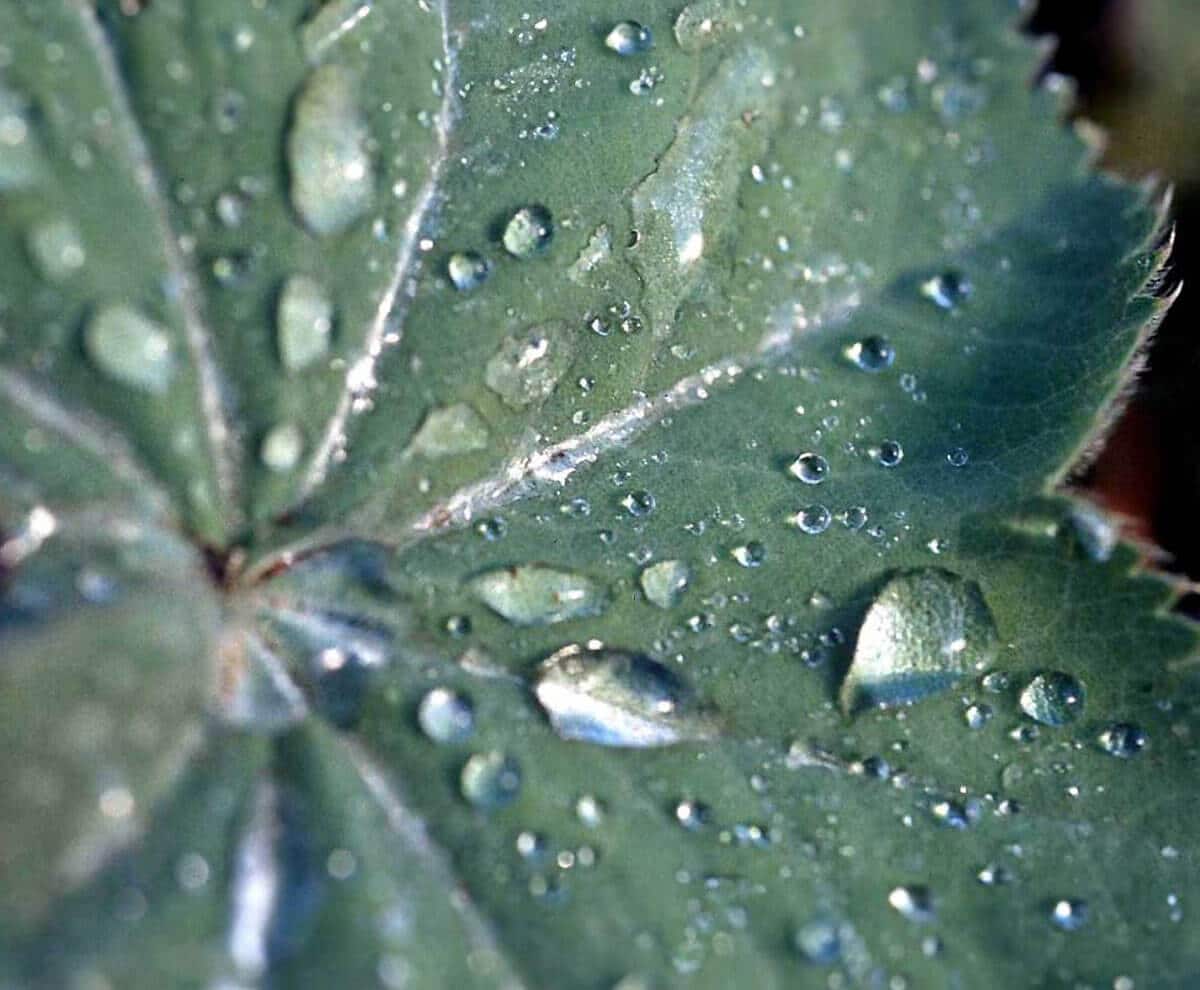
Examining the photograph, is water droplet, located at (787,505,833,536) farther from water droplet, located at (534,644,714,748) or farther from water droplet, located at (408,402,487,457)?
water droplet, located at (408,402,487,457)

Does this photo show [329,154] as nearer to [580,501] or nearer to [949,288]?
[580,501]

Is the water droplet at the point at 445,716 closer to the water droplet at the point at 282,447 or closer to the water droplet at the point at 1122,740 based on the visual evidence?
the water droplet at the point at 282,447

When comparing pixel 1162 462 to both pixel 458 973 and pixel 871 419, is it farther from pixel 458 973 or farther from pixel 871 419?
pixel 458 973

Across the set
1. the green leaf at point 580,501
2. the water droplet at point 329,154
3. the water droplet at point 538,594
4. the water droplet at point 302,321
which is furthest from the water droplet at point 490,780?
the water droplet at point 329,154

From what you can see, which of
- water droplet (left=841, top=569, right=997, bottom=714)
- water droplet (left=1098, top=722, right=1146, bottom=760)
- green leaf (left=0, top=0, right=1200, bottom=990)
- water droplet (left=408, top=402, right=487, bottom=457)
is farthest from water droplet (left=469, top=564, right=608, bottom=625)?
water droplet (left=1098, top=722, right=1146, bottom=760)

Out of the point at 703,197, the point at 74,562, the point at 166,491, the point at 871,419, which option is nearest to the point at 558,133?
the point at 703,197

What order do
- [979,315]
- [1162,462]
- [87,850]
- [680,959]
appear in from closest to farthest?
1. [87,850]
2. [680,959]
3. [979,315]
4. [1162,462]
